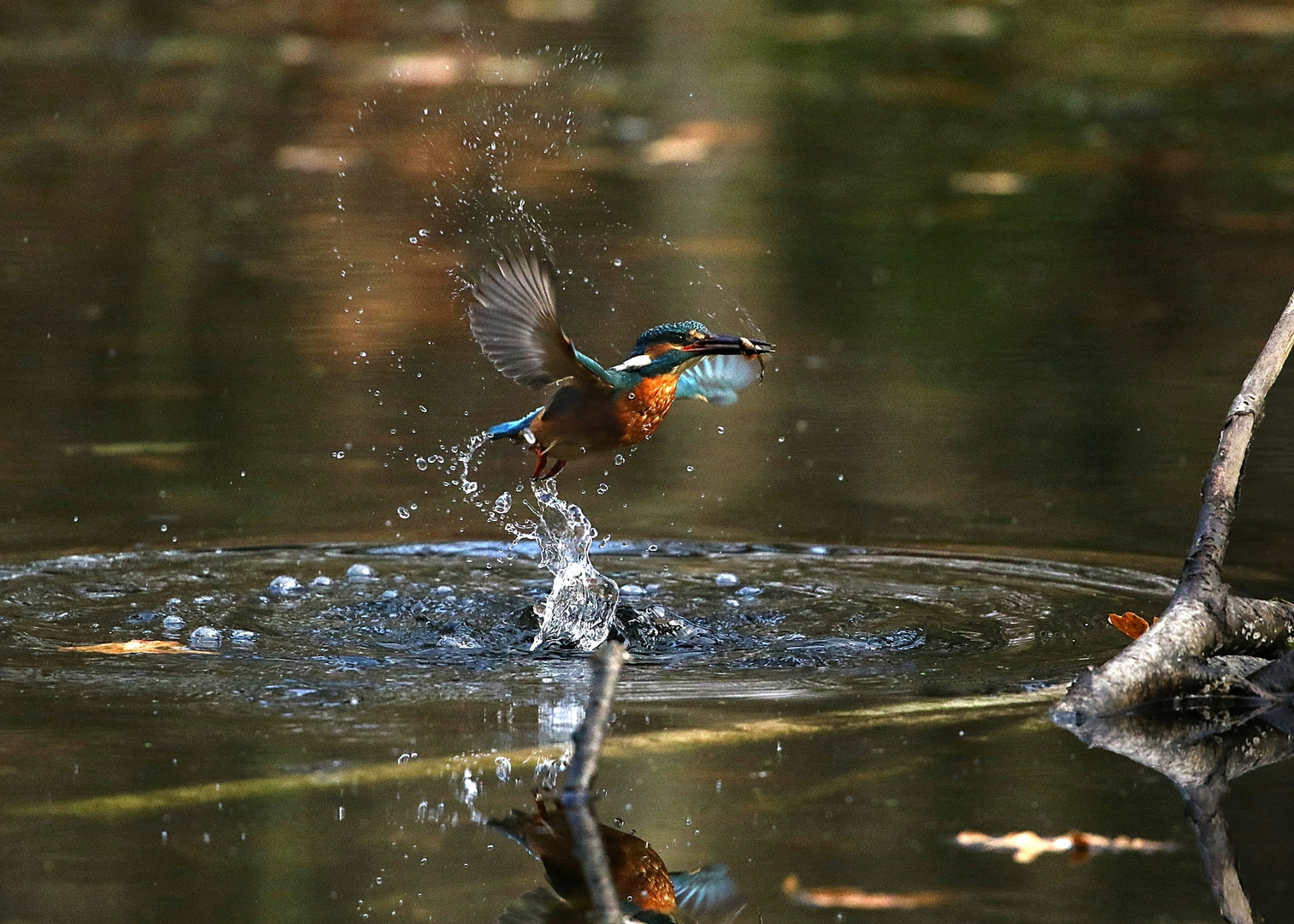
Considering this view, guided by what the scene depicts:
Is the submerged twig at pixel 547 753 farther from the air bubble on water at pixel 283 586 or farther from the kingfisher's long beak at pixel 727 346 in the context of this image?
the air bubble on water at pixel 283 586

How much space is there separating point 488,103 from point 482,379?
648 centimetres

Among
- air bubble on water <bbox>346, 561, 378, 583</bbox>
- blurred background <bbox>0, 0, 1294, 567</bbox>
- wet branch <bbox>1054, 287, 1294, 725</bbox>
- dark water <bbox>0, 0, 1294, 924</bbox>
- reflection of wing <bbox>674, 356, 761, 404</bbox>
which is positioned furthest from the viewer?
blurred background <bbox>0, 0, 1294, 567</bbox>

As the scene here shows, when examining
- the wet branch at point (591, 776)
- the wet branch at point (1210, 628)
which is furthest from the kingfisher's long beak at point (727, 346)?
the wet branch at point (591, 776)

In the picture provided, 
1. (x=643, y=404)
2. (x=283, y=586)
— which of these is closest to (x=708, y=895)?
(x=643, y=404)

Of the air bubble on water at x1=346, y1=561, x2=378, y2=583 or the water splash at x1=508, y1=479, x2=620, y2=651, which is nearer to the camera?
the water splash at x1=508, y1=479, x2=620, y2=651

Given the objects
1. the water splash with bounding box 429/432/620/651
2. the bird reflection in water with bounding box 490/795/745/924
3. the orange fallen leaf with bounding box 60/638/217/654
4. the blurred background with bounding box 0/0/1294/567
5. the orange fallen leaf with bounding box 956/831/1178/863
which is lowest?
the blurred background with bounding box 0/0/1294/567

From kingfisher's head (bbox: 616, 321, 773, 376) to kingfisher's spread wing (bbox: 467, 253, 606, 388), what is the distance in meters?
0.18

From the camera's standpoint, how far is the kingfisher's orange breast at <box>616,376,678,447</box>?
4.84 metres

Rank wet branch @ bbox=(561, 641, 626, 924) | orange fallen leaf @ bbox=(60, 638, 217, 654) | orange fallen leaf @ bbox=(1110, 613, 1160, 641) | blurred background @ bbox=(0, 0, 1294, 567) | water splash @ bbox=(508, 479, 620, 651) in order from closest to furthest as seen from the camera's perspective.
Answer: wet branch @ bbox=(561, 641, 626, 924), orange fallen leaf @ bbox=(1110, 613, 1160, 641), orange fallen leaf @ bbox=(60, 638, 217, 654), water splash @ bbox=(508, 479, 620, 651), blurred background @ bbox=(0, 0, 1294, 567)

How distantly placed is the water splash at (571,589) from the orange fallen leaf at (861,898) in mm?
1759

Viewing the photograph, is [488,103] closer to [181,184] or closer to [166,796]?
[181,184]

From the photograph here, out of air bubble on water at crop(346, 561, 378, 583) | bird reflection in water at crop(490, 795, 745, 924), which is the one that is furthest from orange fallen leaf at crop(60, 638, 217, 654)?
bird reflection in water at crop(490, 795, 745, 924)

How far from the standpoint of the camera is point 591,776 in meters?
3.50

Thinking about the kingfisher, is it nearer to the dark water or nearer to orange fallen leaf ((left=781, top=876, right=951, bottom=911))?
the dark water
